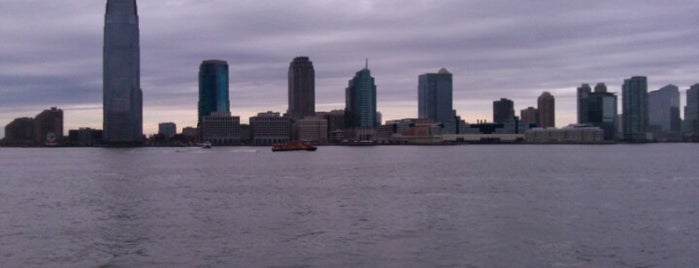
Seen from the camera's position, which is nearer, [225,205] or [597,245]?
[597,245]

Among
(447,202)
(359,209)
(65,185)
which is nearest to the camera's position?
(359,209)

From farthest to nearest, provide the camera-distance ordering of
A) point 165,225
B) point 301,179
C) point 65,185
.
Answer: point 301,179 → point 65,185 → point 165,225

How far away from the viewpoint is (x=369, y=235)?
107 ft

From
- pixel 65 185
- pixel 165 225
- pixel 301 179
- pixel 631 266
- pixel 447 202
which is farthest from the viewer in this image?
pixel 301 179

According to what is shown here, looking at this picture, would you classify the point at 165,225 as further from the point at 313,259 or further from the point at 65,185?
the point at 65,185

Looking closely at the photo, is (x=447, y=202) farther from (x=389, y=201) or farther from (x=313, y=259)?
(x=313, y=259)

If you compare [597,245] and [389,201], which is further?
[389,201]

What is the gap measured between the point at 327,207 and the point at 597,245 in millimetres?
17426

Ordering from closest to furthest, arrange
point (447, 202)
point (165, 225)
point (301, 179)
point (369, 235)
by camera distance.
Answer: point (369, 235)
point (165, 225)
point (447, 202)
point (301, 179)

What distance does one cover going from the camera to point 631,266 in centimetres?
2592

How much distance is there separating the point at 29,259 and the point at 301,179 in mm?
43108

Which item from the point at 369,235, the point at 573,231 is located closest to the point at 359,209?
the point at 369,235

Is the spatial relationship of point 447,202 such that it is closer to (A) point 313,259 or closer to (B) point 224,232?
(B) point 224,232

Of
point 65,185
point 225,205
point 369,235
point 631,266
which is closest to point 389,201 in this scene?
point 225,205
